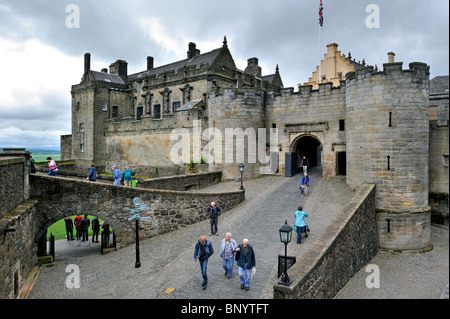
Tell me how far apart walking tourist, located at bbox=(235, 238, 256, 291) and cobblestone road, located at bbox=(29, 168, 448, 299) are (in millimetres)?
280

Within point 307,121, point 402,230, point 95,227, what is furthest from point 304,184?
point 95,227

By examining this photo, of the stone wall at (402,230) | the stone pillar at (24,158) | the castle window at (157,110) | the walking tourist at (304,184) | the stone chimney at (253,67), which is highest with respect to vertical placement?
the stone chimney at (253,67)

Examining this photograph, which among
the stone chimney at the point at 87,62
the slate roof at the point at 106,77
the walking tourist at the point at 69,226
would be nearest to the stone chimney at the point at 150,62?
the slate roof at the point at 106,77

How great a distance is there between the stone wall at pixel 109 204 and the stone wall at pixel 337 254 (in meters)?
7.26

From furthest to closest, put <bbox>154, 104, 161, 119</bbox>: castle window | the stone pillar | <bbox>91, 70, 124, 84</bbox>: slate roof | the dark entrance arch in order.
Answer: <bbox>91, 70, 124, 84</bbox>: slate roof
<bbox>154, 104, 161, 119</bbox>: castle window
the dark entrance arch
the stone pillar

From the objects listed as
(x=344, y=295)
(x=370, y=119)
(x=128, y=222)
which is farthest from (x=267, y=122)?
(x=344, y=295)

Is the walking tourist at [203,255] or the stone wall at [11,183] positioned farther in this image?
the stone wall at [11,183]

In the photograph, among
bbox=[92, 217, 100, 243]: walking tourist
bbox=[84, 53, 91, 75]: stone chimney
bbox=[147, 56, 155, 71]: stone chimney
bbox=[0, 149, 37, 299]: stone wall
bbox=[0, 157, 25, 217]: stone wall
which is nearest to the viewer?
bbox=[0, 149, 37, 299]: stone wall

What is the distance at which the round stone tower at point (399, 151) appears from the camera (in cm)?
1562

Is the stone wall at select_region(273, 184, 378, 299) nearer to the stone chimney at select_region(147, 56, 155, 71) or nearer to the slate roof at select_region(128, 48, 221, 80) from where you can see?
the slate roof at select_region(128, 48, 221, 80)

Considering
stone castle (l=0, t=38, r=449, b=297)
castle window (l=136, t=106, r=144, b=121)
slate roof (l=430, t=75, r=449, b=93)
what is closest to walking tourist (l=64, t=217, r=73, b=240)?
stone castle (l=0, t=38, r=449, b=297)

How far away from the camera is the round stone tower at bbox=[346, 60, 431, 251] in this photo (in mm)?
15625

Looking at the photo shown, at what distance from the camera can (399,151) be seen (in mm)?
15680

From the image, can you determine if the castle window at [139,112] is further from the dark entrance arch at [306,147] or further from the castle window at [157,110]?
the dark entrance arch at [306,147]
